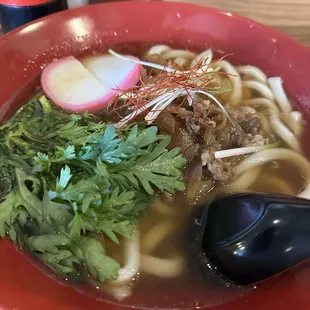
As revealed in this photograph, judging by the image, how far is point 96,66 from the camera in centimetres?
156

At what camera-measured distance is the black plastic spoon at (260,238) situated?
99cm

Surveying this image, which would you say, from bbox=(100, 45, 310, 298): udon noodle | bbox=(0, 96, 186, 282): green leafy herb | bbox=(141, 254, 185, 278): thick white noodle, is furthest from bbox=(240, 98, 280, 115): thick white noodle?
bbox=(141, 254, 185, 278): thick white noodle

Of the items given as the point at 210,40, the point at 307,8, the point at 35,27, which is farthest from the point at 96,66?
the point at 307,8

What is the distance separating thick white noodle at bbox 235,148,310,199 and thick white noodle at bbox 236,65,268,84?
0.34 meters

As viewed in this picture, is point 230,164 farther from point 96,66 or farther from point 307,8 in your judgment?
point 307,8

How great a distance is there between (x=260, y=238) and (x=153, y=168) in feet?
1.07

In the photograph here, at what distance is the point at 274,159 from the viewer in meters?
1.36

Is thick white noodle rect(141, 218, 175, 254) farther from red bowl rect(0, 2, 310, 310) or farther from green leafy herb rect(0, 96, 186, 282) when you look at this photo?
red bowl rect(0, 2, 310, 310)

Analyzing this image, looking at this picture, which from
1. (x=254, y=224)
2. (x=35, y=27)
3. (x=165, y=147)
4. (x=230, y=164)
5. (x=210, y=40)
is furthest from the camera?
(x=210, y=40)

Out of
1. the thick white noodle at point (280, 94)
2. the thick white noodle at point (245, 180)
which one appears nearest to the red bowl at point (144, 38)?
the thick white noodle at point (280, 94)

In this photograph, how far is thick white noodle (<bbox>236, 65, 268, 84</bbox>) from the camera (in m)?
1.59

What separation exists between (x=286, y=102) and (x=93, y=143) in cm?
78

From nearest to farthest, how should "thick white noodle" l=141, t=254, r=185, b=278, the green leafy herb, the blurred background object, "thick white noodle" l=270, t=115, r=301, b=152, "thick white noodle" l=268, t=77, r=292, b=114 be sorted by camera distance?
the green leafy herb → "thick white noodle" l=141, t=254, r=185, b=278 → "thick white noodle" l=270, t=115, r=301, b=152 → "thick white noodle" l=268, t=77, r=292, b=114 → the blurred background object

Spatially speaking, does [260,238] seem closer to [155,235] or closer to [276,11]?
[155,235]
